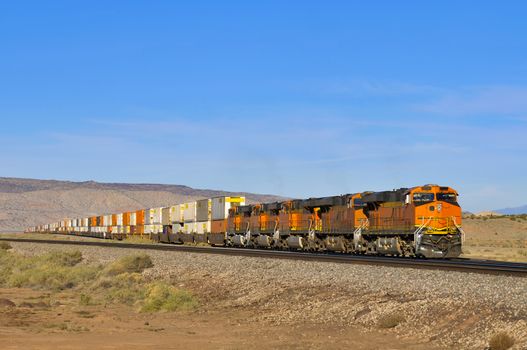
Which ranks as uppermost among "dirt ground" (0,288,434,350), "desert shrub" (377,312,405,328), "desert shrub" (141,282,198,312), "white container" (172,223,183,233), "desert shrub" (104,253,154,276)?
"white container" (172,223,183,233)

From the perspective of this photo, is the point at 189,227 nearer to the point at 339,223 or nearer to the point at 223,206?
the point at 223,206

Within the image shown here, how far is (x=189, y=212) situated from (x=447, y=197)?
3529cm

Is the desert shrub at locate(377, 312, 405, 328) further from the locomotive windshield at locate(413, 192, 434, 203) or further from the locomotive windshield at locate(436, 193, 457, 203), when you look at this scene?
the locomotive windshield at locate(436, 193, 457, 203)

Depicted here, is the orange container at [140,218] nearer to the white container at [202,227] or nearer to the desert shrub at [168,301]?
the white container at [202,227]

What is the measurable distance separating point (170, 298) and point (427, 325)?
9694 millimetres

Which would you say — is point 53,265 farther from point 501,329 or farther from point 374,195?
point 501,329

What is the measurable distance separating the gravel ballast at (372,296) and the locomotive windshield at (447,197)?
896cm

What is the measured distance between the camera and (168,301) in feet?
73.3

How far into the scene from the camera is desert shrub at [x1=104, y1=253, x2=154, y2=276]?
3228 cm

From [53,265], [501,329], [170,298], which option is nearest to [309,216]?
[53,265]

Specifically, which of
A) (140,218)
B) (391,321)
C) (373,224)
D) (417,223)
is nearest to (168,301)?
(391,321)

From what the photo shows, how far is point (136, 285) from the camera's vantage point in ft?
95.3

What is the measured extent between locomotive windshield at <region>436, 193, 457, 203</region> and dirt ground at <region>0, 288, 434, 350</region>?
1538 cm

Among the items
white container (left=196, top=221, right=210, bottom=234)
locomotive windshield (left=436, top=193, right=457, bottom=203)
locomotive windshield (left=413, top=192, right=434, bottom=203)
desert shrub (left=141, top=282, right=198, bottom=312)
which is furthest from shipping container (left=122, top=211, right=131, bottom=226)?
desert shrub (left=141, top=282, right=198, bottom=312)
